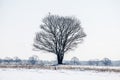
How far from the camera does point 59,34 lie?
130 feet

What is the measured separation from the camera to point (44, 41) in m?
39.4

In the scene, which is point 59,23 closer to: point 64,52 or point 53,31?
point 53,31

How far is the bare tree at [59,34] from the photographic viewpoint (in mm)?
39375

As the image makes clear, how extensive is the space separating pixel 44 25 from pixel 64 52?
19.3ft

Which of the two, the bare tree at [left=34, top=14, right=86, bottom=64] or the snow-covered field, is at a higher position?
the bare tree at [left=34, top=14, right=86, bottom=64]

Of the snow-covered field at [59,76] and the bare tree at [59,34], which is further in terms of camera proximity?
the bare tree at [59,34]

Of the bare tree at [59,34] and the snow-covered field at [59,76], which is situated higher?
the bare tree at [59,34]

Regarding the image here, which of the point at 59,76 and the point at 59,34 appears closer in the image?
the point at 59,76

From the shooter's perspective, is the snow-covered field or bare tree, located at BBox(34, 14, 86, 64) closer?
the snow-covered field

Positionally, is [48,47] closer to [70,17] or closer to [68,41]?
[68,41]

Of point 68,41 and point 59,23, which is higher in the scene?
point 59,23

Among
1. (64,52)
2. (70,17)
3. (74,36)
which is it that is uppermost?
(70,17)

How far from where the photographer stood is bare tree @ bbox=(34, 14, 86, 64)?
39375 millimetres

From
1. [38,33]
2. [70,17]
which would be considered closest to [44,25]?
[38,33]
